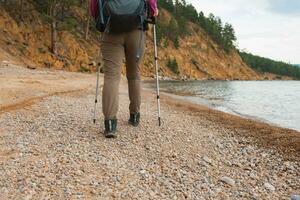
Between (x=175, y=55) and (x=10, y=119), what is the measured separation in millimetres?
88843

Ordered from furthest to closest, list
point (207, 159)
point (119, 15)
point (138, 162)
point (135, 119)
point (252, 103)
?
point (252, 103), point (135, 119), point (119, 15), point (207, 159), point (138, 162)

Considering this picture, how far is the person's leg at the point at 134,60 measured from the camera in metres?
7.32

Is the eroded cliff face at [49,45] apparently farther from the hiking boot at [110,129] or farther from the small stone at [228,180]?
the small stone at [228,180]

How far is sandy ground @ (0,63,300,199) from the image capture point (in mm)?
5027

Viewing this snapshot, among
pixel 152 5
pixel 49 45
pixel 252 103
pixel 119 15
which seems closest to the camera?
pixel 119 15

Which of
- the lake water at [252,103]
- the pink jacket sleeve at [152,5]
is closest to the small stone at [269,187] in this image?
the pink jacket sleeve at [152,5]

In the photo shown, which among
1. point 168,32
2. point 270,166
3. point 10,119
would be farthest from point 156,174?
point 168,32

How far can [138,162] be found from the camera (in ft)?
20.1

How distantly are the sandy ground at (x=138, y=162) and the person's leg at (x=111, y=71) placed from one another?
1.99ft

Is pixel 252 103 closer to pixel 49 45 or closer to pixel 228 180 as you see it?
pixel 228 180

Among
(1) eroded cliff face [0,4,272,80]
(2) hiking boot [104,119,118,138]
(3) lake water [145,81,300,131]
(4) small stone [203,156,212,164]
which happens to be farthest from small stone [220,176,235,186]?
(1) eroded cliff face [0,4,272,80]

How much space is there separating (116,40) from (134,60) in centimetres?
63

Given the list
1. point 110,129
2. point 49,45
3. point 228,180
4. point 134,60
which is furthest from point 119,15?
point 49,45

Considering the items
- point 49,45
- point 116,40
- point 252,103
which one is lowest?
point 252,103
